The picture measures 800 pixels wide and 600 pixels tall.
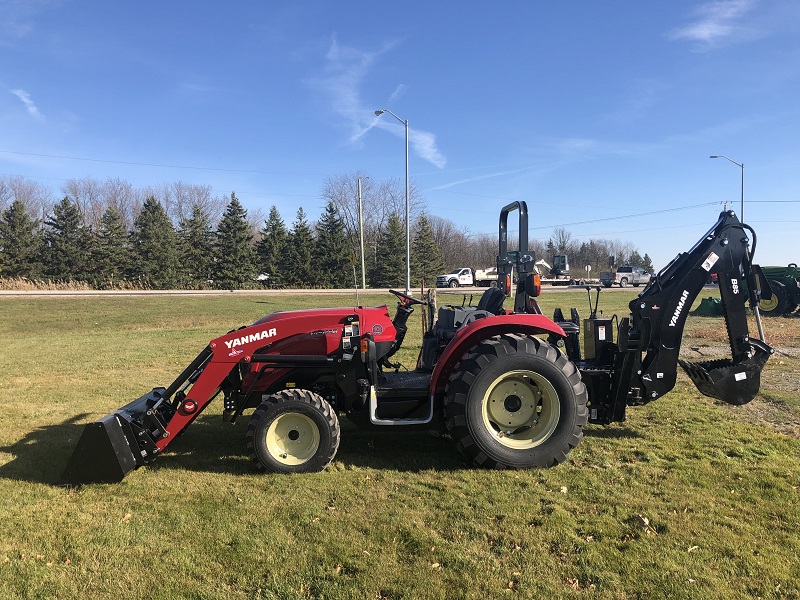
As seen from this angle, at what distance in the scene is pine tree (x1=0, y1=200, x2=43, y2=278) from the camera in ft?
118

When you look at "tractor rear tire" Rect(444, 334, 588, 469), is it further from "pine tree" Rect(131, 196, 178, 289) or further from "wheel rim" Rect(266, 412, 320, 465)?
"pine tree" Rect(131, 196, 178, 289)

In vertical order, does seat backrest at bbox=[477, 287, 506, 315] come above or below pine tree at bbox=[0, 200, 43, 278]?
below

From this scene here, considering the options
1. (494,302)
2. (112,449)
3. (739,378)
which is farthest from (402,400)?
(739,378)

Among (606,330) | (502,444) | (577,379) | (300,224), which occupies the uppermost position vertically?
(300,224)

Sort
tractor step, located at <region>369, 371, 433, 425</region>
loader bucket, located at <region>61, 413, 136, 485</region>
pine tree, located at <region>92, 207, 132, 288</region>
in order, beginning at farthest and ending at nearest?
1. pine tree, located at <region>92, 207, 132, 288</region>
2. tractor step, located at <region>369, 371, 433, 425</region>
3. loader bucket, located at <region>61, 413, 136, 485</region>

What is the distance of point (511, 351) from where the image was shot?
4.49 metres

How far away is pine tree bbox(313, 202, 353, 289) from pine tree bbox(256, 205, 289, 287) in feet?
9.06

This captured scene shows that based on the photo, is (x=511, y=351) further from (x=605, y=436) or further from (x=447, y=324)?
(x=605, y=436)

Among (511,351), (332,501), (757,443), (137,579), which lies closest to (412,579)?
(332,501)

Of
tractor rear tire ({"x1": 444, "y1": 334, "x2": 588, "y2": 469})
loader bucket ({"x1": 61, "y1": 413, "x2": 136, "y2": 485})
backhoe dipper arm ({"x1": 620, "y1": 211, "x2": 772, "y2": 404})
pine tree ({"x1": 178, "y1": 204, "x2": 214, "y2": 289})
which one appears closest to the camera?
loader bucket ({"x1": 61, "y1": 413, "x2": 136, "y2": 485})

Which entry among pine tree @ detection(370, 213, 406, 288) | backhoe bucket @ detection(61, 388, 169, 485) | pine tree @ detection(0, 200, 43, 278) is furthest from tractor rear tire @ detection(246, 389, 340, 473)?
pine tree @ detection(370, 213, 406, 288)

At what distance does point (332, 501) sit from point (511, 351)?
1853 millimetres

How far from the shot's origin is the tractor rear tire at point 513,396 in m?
4.43

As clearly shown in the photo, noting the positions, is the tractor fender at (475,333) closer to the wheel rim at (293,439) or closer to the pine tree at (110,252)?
the wheel rim at (293,439)
